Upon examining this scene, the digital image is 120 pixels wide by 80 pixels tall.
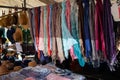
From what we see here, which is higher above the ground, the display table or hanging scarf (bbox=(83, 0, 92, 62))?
hanging scarf (bbox=(83, 0, 92, 62))

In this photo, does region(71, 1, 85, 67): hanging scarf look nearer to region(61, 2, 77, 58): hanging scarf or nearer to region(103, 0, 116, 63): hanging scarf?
region(61, 2, 77, 58): hanging scarf

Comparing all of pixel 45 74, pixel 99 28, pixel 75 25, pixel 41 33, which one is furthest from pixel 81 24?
pixel 45 74

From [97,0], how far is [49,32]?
762 mm

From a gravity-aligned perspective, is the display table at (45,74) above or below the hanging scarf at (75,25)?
below

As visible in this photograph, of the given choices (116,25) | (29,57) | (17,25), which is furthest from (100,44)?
(29,57)

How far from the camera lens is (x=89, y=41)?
194 cm

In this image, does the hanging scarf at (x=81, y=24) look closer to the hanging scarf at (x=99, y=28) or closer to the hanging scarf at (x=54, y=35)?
the hanging scarf at (x=99, y=28)

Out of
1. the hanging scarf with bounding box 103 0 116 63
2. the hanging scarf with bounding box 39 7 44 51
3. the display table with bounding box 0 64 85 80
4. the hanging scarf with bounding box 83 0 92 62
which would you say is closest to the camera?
the hanging scarf with bounding box 103 0 116 63

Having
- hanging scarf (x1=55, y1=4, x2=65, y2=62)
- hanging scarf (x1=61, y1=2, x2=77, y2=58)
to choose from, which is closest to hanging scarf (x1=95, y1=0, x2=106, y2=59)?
hanging scarf (x1=61, y1=2, x2=77, y2=58)

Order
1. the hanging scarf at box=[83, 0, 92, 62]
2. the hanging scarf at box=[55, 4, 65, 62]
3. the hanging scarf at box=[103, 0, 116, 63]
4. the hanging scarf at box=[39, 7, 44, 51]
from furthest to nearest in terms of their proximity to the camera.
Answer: the hanging scarf at box=[39, 7, 44, 51], the hanging scarf at box=[55, 4, 65, 62], the hanging scarf at box=[83, 0, 92, 62], the hanging scarf at box=[103, 0, 116, 63]

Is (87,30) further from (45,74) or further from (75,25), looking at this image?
(45,74)

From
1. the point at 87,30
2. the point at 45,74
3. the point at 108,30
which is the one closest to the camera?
the point at 108,30

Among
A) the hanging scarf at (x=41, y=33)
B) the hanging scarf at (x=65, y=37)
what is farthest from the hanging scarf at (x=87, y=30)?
the hanging scarf at (x=41, y=33)

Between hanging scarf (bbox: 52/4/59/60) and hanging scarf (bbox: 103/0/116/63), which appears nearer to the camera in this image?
hanging scarf (bbox: 103/0/116/63)
